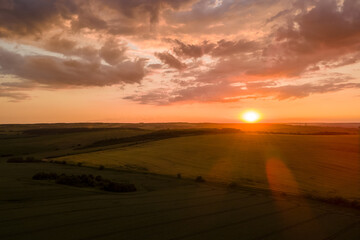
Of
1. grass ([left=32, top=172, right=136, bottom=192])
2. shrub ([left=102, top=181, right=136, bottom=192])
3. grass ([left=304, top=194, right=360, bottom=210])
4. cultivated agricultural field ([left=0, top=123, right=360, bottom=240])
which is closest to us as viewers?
cultivated agricultural field ([left=0, top=123, right=360, bottom=240])

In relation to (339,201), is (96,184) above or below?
above

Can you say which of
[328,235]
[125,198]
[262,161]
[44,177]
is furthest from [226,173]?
[44,177]

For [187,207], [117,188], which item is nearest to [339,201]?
[187,207]

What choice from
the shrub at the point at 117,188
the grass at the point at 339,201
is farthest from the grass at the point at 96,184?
the grass at the point at 339,201

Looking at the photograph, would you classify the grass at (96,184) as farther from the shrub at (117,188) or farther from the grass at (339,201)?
the grass at (339,201)

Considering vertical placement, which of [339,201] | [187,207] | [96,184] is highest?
[96,184]

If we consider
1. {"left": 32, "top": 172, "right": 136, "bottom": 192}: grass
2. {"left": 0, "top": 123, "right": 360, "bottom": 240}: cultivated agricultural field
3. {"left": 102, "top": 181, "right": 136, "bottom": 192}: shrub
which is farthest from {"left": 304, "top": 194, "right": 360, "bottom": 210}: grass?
{"left": 32, "top": 172, "right": 136, "bottom": 192}: grass

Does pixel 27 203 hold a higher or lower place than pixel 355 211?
higher

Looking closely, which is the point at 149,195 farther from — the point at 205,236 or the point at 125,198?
the point at 205,236

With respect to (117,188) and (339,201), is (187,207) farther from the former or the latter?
(339,201)

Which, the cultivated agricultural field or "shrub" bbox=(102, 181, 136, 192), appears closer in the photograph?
the cultivated agricultural field

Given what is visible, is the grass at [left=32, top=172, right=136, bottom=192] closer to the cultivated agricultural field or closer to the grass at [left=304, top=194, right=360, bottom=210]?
the cultivated agricultural field
